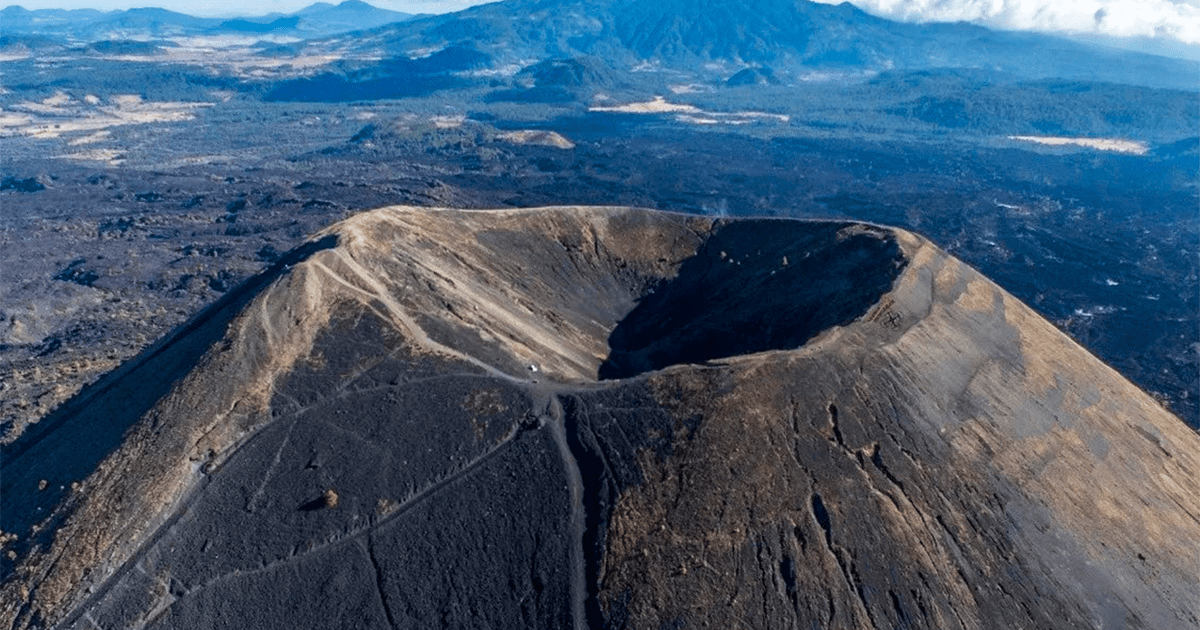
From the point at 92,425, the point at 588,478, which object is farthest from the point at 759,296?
the point at 92,425

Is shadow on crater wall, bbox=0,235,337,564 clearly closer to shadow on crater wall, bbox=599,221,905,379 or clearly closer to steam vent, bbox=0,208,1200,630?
steam vent, bbox=0,208,1200,630

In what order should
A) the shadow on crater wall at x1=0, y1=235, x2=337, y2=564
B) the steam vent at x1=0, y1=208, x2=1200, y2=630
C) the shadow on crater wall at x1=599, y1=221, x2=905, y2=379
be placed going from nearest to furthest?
1. the steam vent at x1=0, y1=208, x2=1200, y2=630
2. the shadow on crater wall at x1=0, y1=235, x2=337, y2=564
3. the shadow on crater wall at x1=599, y1=221, x2=905, y2=379

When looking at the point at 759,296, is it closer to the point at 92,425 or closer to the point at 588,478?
the point at 588,478

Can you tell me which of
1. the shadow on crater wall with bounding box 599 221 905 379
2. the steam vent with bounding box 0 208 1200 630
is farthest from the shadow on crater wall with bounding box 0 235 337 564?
the shadow on crater wall with bounding box 599 221 905 379

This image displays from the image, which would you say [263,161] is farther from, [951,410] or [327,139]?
[951,410]

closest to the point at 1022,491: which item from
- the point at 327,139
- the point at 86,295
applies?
the point at 86,295

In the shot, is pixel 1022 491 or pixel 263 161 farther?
pixel 263 161
